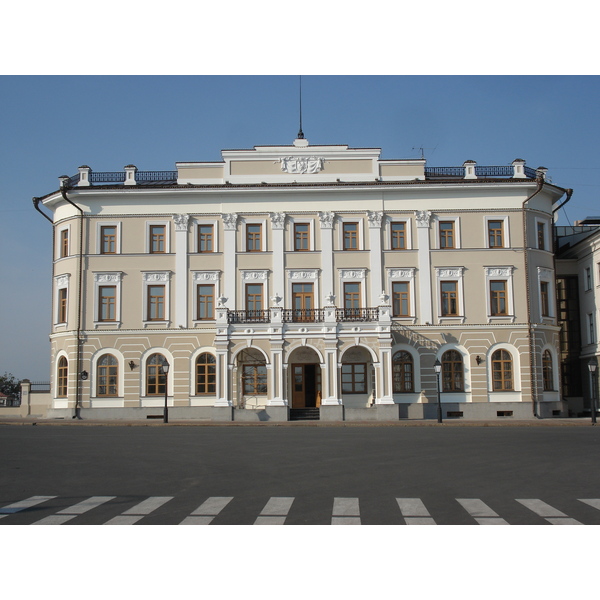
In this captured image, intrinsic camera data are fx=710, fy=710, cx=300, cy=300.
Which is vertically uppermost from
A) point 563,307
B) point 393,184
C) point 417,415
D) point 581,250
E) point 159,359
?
point 393,184

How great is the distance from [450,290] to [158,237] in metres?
16.5

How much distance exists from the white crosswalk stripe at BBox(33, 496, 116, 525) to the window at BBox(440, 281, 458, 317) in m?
29.3

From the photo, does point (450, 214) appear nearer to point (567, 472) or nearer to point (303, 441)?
point (303, 441)

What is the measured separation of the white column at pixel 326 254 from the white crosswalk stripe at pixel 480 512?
27579 mm

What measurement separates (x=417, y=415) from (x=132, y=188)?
19.9m

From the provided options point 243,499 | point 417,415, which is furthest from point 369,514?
point 417,415

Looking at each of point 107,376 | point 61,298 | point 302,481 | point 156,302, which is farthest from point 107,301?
point 302,481

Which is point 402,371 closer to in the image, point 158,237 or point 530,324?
point 530,324

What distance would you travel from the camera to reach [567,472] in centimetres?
1471

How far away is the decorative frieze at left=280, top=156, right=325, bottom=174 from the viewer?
39.6 meters

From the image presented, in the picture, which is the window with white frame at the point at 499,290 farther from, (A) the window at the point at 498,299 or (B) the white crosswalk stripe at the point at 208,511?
(B) the white crosswalk stripe at the point at 208,511

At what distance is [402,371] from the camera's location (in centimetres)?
3828

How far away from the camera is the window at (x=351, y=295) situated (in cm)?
3894

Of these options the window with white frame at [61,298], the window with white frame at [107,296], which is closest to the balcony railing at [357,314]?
the window with white frame at [107,296]
